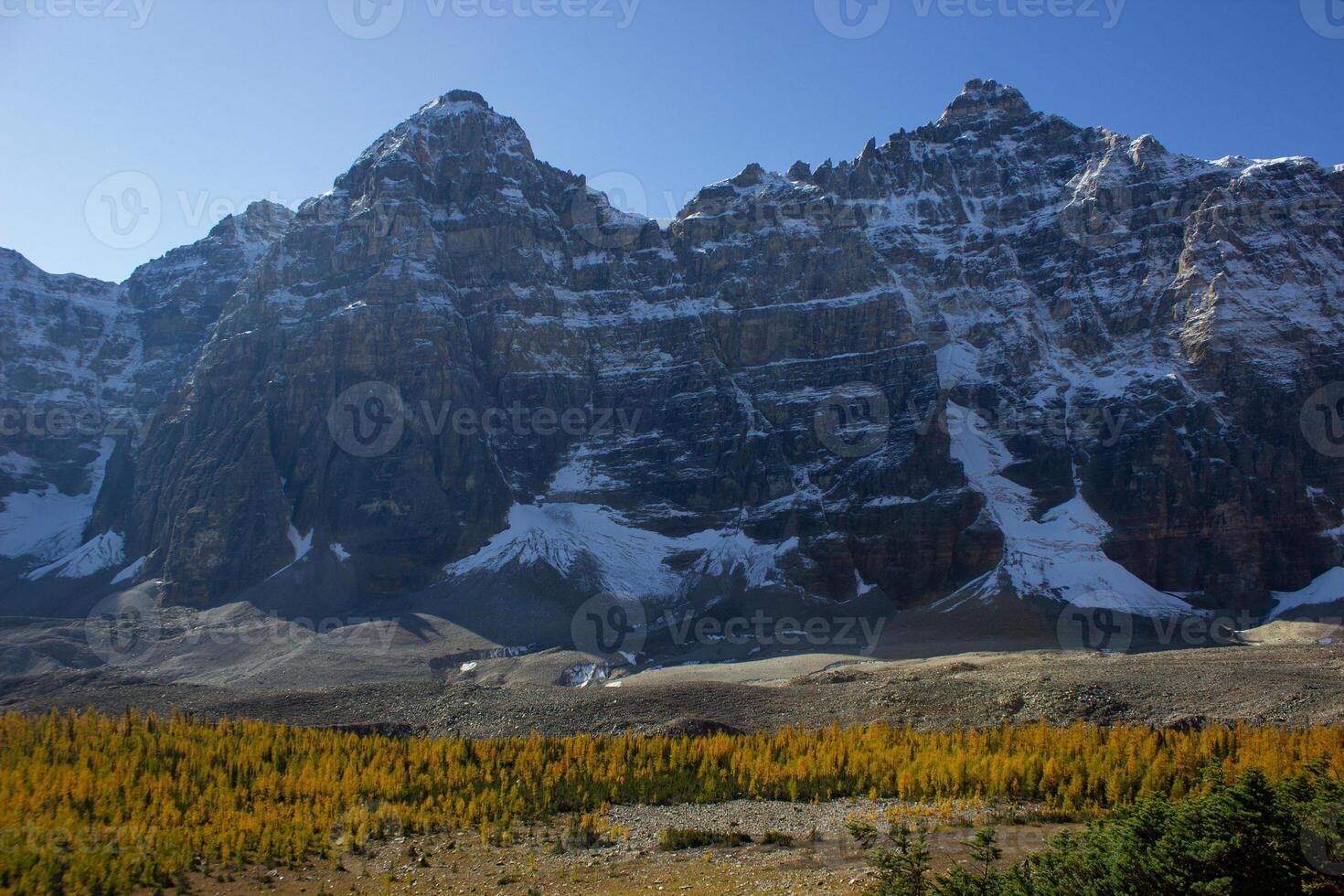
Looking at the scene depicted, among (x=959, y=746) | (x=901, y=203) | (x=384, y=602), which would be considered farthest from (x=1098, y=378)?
(x=959, y=746)

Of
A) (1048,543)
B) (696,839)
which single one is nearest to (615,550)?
(1048,543)

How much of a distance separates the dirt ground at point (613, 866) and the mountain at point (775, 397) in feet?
304

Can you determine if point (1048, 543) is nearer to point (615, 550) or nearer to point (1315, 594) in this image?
point (1315, 594)

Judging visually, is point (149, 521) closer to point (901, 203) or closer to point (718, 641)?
point (718, 641)

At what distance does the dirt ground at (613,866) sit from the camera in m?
33.1

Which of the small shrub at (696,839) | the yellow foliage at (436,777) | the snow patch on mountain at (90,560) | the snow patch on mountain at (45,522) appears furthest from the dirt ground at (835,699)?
the snow patch on mountain at (45,522)

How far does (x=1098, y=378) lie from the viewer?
16712cm

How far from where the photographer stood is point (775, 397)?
176500 mm

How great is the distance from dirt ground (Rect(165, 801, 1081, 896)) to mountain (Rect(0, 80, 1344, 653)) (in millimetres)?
92585

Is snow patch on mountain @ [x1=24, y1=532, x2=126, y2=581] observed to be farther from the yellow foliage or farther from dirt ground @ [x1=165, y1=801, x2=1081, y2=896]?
dirt ground @ [x1=165, y1=801, x2=1081, y2=896]

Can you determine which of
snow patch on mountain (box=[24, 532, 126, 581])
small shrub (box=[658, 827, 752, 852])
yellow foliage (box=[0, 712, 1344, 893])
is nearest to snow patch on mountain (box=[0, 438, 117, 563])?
snow patch on mountain (box=[24, 532, 126, 581])

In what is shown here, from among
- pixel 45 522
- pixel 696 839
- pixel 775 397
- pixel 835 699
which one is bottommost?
pixel 835 699

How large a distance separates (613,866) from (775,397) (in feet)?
471

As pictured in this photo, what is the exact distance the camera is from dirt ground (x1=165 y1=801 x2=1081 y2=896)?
33.1m
